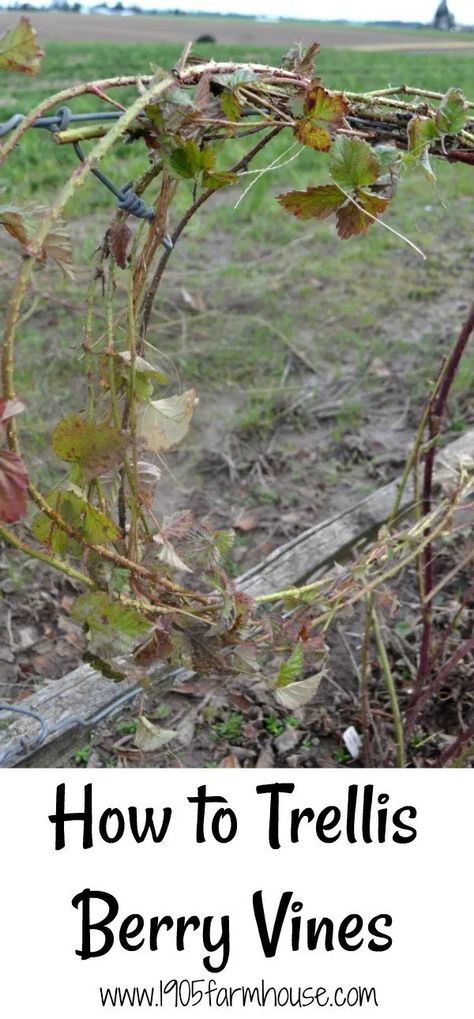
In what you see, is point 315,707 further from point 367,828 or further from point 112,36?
point 112,36

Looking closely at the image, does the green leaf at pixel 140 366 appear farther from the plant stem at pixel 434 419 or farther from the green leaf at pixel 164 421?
the plant stem at pixel 434 419

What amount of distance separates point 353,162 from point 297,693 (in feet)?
2.05

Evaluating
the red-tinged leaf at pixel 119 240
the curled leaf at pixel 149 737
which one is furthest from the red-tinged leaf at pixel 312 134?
the curled leaf at pixel 149 737

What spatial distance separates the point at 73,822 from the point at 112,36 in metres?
33.1

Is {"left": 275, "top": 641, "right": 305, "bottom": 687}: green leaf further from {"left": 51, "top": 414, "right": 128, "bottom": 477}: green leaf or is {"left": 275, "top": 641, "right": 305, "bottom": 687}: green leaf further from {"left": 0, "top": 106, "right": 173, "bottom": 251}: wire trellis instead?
{"left": 0, "top": 106, "right": 173, "bottom": 251}: wire trellis

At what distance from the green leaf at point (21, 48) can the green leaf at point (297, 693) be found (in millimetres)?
738

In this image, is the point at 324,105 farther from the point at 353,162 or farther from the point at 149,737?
the point at 149,737

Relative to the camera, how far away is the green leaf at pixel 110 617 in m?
0.95

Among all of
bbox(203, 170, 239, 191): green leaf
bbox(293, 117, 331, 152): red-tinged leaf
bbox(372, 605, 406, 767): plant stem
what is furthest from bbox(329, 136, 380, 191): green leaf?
bbox(372, 605, 406, 767): plant stem

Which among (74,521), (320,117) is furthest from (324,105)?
(74,521)

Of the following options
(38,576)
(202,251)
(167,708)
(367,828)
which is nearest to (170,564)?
(367,828)

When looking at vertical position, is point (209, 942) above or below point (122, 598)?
below

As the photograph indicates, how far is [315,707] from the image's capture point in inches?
79.4

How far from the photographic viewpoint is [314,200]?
0.98m
